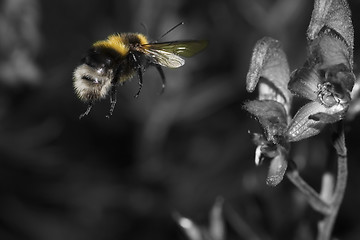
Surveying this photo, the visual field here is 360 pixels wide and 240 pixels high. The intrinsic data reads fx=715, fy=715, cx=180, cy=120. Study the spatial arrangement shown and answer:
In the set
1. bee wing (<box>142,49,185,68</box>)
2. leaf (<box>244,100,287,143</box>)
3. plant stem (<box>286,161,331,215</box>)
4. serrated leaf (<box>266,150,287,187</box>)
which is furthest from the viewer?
bee wing (<box>142,49,185,68</box>)

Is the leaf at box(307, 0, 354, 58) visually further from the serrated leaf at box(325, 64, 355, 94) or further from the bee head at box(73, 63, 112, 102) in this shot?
the bee head at box(73, 63, 112, 102)

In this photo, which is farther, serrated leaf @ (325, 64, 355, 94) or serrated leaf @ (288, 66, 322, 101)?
serrated leaf @ (288, 66, 322, 101)

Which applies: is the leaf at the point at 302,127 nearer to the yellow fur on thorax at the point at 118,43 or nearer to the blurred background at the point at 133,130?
the yellow fur on thorax at the point at 118,43

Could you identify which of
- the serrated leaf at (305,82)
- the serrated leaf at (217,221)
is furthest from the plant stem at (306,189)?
the serrated leaf at (217,221)

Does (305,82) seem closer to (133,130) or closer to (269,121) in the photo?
(269,121)

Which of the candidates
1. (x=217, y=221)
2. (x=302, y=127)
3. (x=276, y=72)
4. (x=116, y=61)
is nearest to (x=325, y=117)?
(x=302, y=127)

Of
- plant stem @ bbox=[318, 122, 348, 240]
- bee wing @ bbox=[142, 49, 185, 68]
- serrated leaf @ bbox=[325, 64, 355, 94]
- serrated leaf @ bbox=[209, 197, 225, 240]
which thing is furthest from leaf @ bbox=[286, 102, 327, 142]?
serrated leaf @ bbox=[209, 197, 225, 240]

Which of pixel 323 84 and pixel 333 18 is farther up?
pixel 333 18
